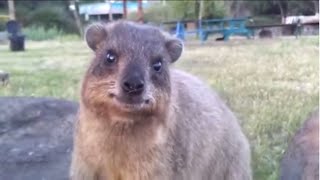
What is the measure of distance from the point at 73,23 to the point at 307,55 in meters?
17.8

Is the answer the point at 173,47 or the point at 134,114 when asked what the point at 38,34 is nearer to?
the point at 173,47

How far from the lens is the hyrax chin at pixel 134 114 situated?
10.0 ft

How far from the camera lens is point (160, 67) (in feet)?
10.6

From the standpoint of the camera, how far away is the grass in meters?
5.34

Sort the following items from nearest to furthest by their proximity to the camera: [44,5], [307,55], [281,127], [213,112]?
1. [213,112]
2. [281,127]
3. [307,55]
4. [44,5]

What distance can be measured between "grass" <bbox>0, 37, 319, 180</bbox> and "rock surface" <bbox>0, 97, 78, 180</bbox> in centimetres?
29

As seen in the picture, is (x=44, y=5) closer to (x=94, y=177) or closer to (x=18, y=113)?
(x=18, y=113)

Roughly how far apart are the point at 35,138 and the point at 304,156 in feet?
5.44

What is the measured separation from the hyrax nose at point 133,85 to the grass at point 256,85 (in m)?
0.99

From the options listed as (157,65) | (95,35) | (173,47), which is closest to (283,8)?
(173,47)

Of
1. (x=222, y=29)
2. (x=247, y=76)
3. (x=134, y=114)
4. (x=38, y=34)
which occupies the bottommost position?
(x=38, y=34)

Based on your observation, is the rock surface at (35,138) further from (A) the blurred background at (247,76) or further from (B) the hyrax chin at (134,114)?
(B) the hyrax chin at (134,114)

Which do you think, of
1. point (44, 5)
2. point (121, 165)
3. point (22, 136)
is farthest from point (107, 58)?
point (44, 5)

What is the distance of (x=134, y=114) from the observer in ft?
10.1
